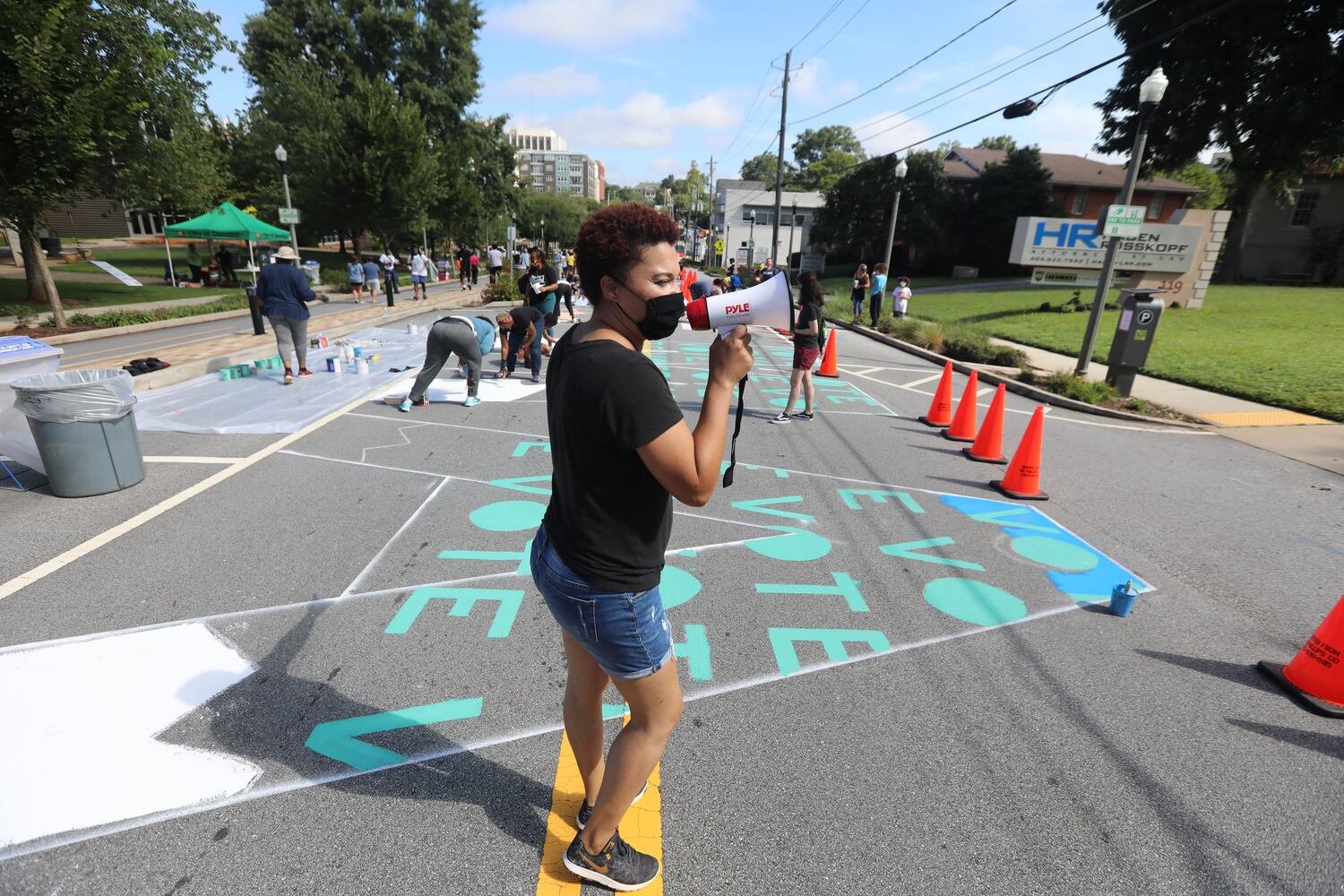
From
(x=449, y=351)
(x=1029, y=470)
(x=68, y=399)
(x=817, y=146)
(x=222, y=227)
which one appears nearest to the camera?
(x=68, y=399)

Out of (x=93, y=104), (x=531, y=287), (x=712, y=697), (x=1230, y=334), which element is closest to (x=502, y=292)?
(x=93, y=104)

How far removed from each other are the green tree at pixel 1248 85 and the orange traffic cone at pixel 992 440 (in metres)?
21.7

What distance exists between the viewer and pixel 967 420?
7.86m

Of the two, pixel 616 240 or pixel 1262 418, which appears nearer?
pixel 616 240

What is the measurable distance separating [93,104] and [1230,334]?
25.7 meters

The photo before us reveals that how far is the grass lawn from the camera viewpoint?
1103 cm

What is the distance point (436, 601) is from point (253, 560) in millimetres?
1400

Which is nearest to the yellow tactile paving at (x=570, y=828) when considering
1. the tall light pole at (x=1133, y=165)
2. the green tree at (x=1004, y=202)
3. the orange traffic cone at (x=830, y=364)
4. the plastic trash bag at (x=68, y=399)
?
the plastic trash bag at (x=68, y=399)

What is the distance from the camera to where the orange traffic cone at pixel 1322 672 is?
3.15 meters

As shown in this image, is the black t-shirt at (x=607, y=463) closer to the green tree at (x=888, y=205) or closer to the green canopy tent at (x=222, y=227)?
the green canopy tent at (x=222, y=227)

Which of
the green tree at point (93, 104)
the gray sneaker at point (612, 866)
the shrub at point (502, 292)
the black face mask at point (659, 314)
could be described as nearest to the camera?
the black face mask at point (659, 314)

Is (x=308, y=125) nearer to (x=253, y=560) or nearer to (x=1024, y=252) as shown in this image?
(x=1024, y=252)

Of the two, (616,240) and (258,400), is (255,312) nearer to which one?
(258,400)

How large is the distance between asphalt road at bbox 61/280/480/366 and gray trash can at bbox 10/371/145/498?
6.13 meters
